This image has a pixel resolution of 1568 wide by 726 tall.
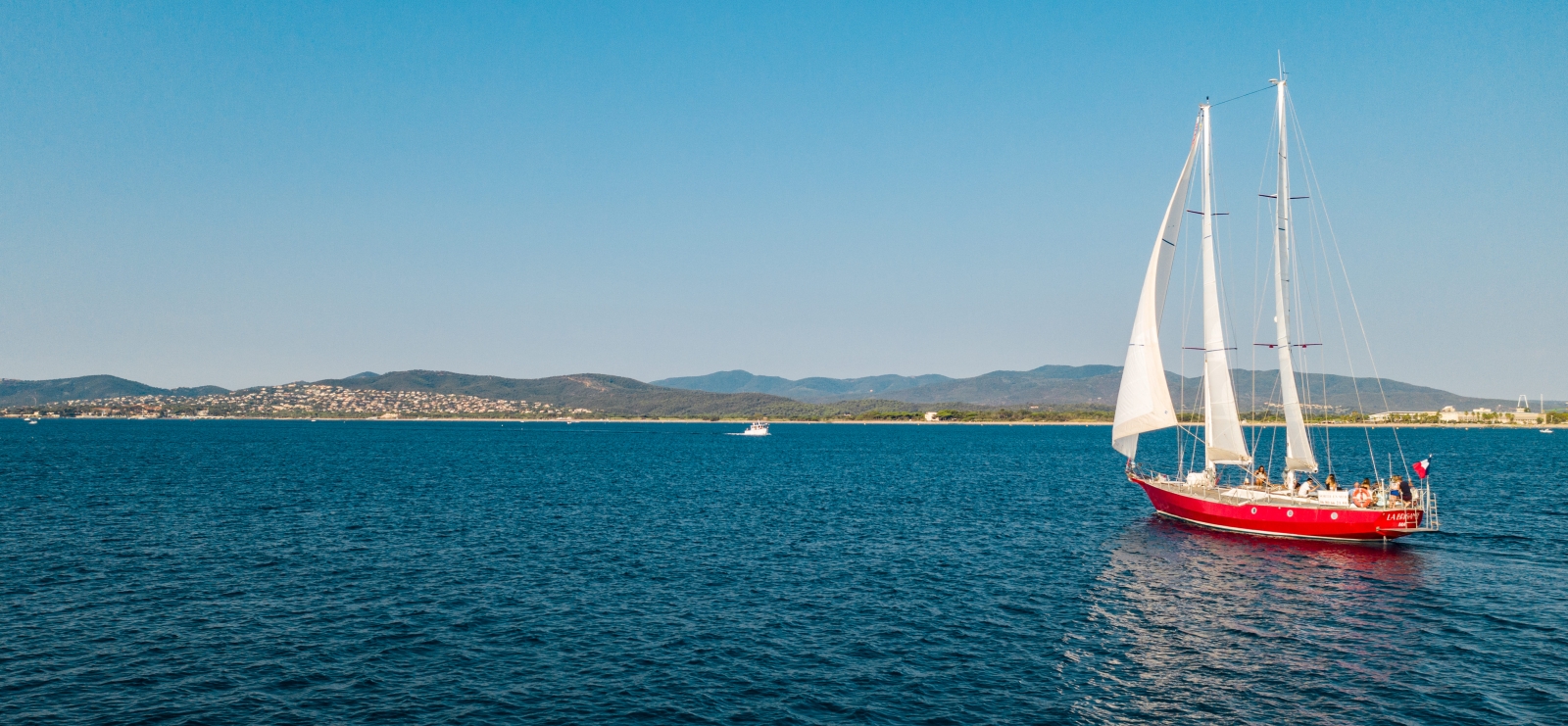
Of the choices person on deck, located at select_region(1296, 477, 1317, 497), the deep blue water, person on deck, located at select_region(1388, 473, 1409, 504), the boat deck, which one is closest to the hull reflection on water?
the deep blue water

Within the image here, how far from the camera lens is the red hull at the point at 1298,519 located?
43.5 metres

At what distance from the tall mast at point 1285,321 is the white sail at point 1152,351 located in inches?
192

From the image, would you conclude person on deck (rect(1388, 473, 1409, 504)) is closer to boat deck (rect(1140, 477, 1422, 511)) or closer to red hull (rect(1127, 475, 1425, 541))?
boat deck (rect(1140, 477, 1422, 511))

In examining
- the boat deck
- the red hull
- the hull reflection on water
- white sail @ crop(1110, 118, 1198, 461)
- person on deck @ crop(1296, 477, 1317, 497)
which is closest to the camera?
the hull reflection on water

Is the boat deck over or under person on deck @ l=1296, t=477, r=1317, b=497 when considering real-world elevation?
under

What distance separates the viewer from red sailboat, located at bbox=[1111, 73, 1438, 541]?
4481 cm

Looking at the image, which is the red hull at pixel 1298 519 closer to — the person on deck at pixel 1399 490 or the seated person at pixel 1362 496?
the seated person at pixel 1362 496

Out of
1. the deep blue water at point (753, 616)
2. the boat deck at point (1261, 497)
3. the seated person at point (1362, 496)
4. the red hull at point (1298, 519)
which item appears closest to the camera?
the deep blue water at point (753, 616)

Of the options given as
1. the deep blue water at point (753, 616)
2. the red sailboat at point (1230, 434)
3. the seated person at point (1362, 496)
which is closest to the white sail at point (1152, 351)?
the red sailboat at point (1230, 434)

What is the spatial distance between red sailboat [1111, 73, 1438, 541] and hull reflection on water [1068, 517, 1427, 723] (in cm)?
193

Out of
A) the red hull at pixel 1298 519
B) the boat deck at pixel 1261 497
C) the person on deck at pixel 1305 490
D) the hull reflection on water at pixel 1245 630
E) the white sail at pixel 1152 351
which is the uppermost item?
the white sail at pixel 1152 351

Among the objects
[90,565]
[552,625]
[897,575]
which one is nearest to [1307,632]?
[897,575]

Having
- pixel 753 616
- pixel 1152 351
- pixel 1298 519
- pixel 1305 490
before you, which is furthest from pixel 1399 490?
pixel 753 616

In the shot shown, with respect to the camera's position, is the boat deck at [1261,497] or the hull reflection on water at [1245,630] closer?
the hull reflection on water at [1245,630]
